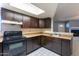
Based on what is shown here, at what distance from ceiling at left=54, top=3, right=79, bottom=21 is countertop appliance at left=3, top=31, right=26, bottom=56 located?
69 centimetres

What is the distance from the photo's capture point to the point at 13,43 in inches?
54.6

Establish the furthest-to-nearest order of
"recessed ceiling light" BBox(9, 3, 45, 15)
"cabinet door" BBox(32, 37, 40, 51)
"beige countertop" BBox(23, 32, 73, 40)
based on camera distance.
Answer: "cabinet door" BBox(32, 37, 40, 51), "beige countertop" BBox(23, 32, 73, 40), "recessed ceiling light" BBox(9, 3, 45, 15)

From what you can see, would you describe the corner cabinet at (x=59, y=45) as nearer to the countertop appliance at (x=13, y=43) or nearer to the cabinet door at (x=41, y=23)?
the cabinet door at (x=41, y=23)

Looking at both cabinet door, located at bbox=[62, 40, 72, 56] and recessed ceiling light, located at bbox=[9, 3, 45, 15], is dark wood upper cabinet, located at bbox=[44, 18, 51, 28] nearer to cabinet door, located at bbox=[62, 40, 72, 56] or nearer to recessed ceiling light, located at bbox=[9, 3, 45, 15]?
recessed ceiling light, located at bbox=[9, 3, 45, 15]

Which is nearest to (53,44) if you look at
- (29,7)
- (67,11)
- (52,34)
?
(52,34)

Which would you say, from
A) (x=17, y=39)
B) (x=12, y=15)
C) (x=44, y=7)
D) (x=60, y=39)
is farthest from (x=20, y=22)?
(x=60, y=39)

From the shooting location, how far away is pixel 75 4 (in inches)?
49.8

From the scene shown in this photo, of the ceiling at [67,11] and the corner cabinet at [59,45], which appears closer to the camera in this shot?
the ceiling at [67,11]

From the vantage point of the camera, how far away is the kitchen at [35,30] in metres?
1.32

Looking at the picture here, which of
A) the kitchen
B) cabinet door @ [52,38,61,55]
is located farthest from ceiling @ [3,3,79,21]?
cabinet door @ [52,38,61,55]

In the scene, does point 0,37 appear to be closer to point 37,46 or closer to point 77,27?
point 37,46

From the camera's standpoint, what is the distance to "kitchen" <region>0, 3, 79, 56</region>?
132 cm

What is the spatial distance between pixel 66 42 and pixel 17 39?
865 millimetres

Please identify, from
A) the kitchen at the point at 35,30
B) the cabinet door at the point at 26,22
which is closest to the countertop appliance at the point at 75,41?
the kitchen at the point at 35,30
